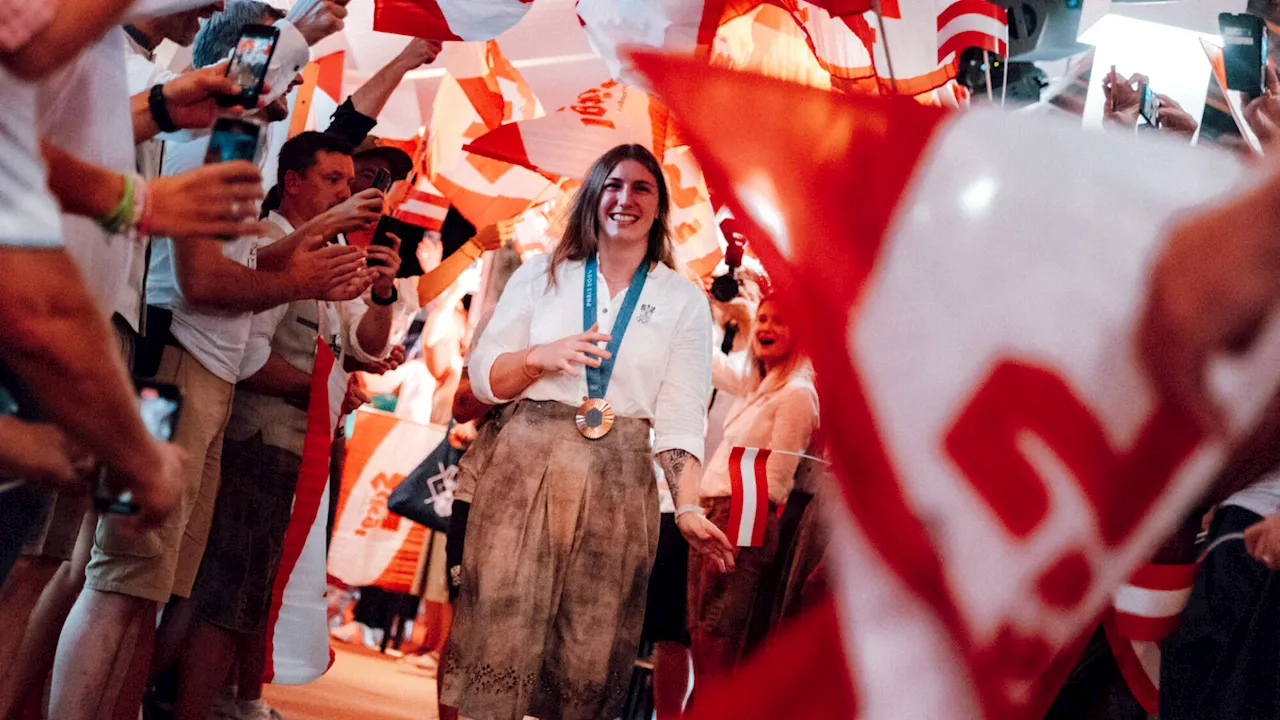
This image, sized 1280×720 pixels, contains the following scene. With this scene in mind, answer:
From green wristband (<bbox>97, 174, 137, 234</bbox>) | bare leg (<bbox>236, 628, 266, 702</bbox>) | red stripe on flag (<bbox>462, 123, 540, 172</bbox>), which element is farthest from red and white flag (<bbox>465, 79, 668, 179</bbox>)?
green wristband (<bbox>97, 174, 137, 234</bbox>)

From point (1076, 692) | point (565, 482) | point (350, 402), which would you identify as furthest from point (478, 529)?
point (1076, 692)

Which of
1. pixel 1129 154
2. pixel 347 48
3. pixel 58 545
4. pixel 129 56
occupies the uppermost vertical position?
pixel 347 48

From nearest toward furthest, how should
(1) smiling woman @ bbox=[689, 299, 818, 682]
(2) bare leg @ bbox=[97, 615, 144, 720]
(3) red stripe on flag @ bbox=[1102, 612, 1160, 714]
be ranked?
(2) bare leg @ bbox=[97, 615, 144, 720] → (3) red stripe on flag @ bbox=[1102, 612, 1160, 714] → (1) smiling woman @ bbox=[689, 299, 818, 682]

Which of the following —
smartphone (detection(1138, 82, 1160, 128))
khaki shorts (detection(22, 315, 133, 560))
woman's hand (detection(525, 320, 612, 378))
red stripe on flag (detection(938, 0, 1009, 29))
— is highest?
red stripe on flag (detection(938, 0, 1009, 29))

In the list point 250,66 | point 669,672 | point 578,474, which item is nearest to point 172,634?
point 578,474

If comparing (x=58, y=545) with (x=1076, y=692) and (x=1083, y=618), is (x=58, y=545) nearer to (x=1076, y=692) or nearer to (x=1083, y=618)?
(x=1083, y=618)

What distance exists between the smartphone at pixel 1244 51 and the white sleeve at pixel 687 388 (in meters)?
1.41

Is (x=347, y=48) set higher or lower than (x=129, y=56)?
higher

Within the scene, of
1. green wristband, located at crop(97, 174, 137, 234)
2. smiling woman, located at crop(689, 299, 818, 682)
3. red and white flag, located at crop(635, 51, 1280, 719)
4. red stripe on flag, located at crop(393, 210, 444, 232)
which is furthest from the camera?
red stripe on flag, located at crop(393, 210, 444, 232)

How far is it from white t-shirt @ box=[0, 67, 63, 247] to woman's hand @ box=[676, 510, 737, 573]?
1.74 meters

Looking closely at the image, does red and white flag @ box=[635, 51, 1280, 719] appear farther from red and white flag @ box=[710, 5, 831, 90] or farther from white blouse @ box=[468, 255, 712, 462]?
red and white flag @ box=[710, 5, 831, 90]

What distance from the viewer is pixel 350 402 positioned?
346 centimetres

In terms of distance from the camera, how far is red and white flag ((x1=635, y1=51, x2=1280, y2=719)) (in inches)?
36.4

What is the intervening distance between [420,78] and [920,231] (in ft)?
18.6
